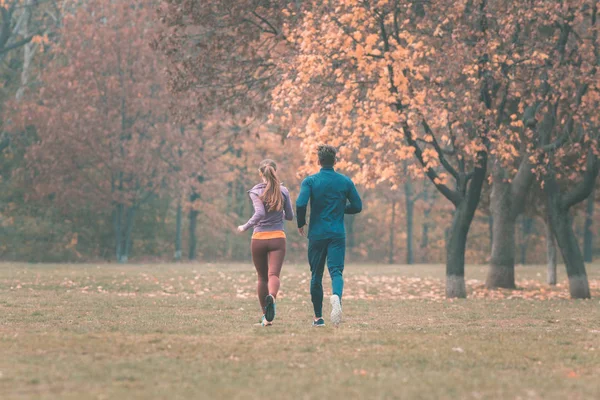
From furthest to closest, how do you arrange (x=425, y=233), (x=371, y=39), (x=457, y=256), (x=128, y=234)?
(x=425, y=233), (x=128, y=234), (x=457, y=256), (x=371, y=39)

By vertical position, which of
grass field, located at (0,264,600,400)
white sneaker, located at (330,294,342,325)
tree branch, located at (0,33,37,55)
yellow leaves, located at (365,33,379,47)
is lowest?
grass field, located at (0,264,600,400)

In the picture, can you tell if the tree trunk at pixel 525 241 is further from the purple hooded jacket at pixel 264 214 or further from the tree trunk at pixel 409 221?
the purple hooded jacket at pixel 264 214

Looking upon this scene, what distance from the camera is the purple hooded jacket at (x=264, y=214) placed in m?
13.0

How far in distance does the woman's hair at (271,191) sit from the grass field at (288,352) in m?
1.61

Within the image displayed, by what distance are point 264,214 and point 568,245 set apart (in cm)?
1368

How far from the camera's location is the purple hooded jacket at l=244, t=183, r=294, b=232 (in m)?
13.0

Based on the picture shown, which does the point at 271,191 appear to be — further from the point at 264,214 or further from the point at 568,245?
the point at 568,245

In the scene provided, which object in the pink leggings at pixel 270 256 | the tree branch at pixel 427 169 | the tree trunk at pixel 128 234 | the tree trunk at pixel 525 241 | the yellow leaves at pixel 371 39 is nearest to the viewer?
the pink leggings at pixel 270 256

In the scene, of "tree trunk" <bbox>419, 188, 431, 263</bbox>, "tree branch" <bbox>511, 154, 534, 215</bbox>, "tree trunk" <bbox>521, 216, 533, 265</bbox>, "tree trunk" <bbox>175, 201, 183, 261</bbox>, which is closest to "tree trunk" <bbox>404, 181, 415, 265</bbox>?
"tree trunk" <bbox>419, 188, 431, 263</bbox>

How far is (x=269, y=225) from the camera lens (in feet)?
43.3

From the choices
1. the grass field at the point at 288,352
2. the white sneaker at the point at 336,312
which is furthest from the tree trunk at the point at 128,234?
the white sneaker at the point at 336,312

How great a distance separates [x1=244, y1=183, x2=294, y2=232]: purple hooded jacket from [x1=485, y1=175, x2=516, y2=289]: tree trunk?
615 inches

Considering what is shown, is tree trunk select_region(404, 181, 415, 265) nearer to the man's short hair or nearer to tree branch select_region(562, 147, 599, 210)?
tree branch select_region(562, 147, 599, 210)

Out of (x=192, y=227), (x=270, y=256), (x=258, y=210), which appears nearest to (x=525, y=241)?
(x=192, y=227)
